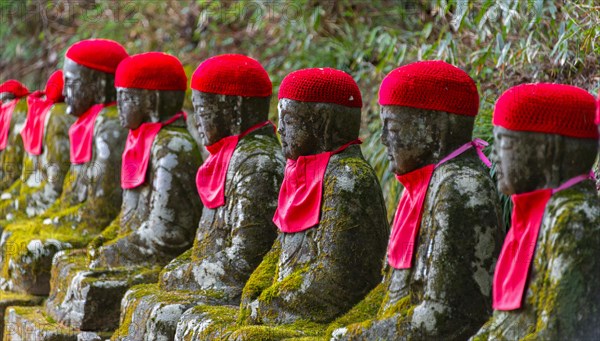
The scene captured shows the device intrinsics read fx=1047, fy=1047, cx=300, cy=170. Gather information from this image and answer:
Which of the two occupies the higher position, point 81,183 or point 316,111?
point 316,111

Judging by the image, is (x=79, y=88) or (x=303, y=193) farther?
(x=79, y=88)

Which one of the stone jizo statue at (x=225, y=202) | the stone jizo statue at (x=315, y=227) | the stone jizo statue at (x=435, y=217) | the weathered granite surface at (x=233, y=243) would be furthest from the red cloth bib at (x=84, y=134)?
the stone jizo statue at (x=435, y=217)

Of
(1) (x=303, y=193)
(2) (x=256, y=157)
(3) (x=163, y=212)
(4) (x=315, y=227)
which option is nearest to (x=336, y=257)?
(4) (x=315, y=227)

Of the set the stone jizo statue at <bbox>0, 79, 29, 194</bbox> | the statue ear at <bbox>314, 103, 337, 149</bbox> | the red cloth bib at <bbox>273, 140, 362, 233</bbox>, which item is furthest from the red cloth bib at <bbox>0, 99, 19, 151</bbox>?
the statue ear at <bbox>314, 103, 337, 149</bbox>

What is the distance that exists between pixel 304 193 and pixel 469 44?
11.6ft

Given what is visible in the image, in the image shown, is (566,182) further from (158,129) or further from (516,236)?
(158,129)

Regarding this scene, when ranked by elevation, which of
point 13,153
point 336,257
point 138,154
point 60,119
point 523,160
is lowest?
point 13,153

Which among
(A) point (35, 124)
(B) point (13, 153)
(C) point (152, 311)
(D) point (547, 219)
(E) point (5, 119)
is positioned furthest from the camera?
(E) point (5, 119)

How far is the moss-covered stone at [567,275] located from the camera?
11.6ft

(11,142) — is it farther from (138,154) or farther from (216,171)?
(216,171)

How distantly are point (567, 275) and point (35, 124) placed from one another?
219 inches

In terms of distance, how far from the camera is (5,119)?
8.96 m

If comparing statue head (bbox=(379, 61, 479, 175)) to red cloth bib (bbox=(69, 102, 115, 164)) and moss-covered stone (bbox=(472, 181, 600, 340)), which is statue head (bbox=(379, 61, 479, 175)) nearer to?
moss-covered stone (bbox=(472, 181, 600, 340))

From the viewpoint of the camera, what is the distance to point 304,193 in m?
4.88
